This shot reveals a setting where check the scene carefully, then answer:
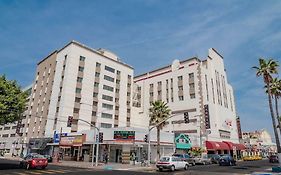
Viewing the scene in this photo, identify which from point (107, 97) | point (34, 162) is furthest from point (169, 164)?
point (107, 97)

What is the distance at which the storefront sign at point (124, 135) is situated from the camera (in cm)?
4372

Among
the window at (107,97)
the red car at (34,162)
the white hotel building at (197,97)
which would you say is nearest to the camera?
the red car at (34,162)

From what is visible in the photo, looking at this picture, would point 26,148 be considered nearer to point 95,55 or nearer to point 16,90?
point 95,55

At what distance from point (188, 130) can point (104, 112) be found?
80.0 ft

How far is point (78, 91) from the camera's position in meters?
64.9

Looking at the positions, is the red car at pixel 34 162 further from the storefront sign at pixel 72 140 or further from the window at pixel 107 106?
the window at pixel 107 106

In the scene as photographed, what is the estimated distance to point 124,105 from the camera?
76.5 metres

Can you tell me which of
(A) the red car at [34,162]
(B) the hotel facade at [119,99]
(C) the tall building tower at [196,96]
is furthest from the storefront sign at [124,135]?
(C) the tall building tower at [196,96]

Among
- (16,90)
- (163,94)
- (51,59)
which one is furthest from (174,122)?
(16,90)

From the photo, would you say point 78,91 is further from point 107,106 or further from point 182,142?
point 182,142

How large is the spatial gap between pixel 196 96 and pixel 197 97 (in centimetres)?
50

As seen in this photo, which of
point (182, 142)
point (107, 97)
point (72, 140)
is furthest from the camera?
point (107, 97)

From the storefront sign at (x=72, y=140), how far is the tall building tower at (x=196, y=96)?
85.3 ft

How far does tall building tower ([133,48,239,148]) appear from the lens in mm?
65438
